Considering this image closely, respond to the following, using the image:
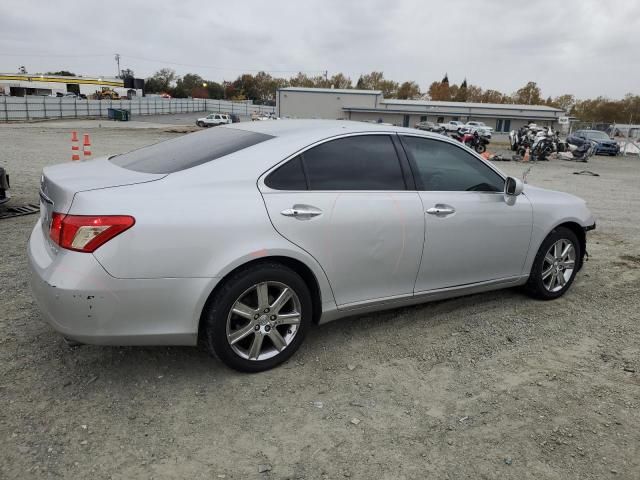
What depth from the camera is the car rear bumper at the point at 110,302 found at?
8.65 ft

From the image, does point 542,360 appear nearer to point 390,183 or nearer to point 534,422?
point 534,422

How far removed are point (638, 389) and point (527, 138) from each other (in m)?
24.1

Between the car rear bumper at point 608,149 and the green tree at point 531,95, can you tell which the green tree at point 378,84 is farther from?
the car rear bumper at point 608,149

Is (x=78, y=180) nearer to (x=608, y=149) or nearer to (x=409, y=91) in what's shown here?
(x=608, y=149)

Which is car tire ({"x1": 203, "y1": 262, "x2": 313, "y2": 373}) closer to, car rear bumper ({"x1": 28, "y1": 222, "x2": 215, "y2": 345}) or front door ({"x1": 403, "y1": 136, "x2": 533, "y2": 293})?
car rear bumper ({"x1": 28, "y1": 222, "x2": 215, "y2": 345})

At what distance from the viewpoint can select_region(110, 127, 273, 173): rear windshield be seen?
3221 mm

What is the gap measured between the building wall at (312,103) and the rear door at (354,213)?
5791cm

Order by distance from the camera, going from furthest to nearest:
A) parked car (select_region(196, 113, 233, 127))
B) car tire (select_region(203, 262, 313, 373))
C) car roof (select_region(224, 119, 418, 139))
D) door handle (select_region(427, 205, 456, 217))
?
1. parked car (select_region(196, 113, 233, 127))
2. door handle (select_region(427, 205, 456, 217))
3. car roof (select_region(224, 119, 418, 139))
4. car tire (select_region(203, 262, 313, 373))

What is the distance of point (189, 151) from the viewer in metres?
3.48

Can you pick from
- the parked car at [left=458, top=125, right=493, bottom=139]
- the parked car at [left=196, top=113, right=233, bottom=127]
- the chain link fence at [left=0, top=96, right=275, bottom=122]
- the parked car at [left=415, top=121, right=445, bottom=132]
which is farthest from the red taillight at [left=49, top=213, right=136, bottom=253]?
the parked car at [left=196, top=113, right=233, bottom=127]

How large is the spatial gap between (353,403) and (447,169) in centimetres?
196

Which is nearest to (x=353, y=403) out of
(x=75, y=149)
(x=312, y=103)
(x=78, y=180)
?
(x=78, y=180)

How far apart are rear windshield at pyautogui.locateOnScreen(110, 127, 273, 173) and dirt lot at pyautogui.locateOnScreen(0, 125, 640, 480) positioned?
1.27 meters

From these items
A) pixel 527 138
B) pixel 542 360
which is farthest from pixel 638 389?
pixel 527 138
